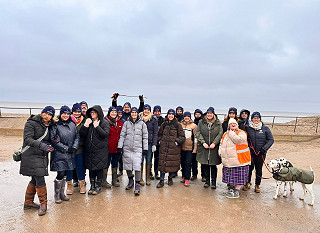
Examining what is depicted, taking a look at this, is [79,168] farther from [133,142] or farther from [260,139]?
[260,139]

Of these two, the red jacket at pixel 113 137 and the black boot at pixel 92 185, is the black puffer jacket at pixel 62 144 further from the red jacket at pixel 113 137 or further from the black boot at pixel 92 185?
the red jacket at pixel 113 137

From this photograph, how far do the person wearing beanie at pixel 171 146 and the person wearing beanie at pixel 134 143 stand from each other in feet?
1.63

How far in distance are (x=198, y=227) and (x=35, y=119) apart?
10.1 feet

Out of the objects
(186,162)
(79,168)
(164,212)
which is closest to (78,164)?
(79,168)

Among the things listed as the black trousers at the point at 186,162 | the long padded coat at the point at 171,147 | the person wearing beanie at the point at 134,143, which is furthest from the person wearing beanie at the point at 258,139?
the person wearing beanie at the point at 134,143

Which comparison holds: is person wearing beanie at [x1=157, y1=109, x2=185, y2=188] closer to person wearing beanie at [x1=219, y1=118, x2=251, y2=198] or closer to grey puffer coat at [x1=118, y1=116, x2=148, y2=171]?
grey puffer coat at [x1=118, y1=116, x2=148, y2=171]

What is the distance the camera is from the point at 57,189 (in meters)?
3.95

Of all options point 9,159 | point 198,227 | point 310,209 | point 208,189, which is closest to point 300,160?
point 310,209

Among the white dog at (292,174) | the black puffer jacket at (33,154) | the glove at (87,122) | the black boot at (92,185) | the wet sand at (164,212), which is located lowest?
the wet sand at (164,212)

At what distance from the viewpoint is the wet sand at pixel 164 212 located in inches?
128

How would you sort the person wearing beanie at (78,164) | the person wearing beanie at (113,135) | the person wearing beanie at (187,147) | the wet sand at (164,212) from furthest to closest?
the person wearing beanie at (187,147) < the person wearing beanie at (113,135) < the person wearing beanie at (78,164) < the wet sand at (164,212)

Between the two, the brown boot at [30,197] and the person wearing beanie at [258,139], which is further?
the person wearing beanie at [258,139]

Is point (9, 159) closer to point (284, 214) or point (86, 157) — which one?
point (86, 157)

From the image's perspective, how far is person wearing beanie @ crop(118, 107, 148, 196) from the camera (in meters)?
4.57
